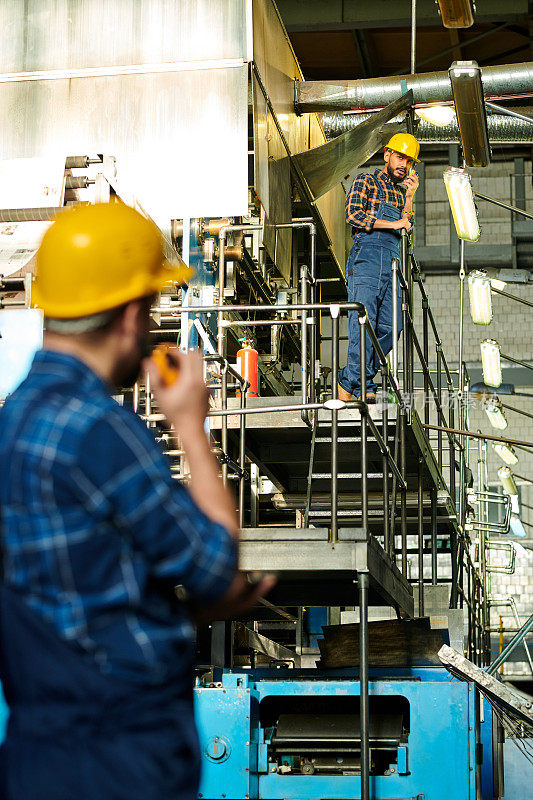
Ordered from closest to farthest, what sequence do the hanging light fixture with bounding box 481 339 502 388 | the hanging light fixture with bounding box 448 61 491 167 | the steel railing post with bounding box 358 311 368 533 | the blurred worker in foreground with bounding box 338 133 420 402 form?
the steel railing post with bounding box 358 311 368 533 → the hanging light fixture with bounding box 448 61 491 167 → the blurred worker in foreground with bounding box 338 133 420 402 → the hanging light fixture with bounding box 481 339 502 388

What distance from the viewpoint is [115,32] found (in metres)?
10.9

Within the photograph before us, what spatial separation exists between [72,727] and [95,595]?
0.70 feet

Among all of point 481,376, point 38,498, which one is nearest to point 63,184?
point 38,498

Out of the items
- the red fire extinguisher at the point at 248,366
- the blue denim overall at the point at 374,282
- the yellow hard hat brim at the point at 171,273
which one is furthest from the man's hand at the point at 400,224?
the yellow hard hat brim at the point at 171,273

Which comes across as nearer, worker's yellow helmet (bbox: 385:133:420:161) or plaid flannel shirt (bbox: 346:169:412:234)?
plaid flannel shirt (bbox: 346:169:412:234)

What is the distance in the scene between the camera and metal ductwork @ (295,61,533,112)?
1325 cm

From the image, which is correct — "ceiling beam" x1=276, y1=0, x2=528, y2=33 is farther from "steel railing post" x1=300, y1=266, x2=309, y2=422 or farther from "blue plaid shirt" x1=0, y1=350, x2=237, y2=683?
"blue plaid shirt" x1=0, y1=350, x2=237, y2=683

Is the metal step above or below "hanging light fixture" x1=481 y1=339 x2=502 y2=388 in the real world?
below

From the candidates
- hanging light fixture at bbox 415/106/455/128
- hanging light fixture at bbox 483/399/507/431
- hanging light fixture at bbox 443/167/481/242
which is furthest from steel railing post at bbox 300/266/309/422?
hanging light fixture at bbox 483/399/507/431

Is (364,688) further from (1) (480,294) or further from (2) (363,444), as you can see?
(1) (480,294)

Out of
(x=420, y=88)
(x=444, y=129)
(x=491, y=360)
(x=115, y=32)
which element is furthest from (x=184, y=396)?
(x=491, y=360)

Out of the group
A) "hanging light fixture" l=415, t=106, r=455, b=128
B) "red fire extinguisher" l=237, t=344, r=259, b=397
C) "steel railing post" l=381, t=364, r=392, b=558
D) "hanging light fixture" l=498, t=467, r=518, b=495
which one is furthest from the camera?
"hanging light fixture" l=498, t=467, r=518, b=495

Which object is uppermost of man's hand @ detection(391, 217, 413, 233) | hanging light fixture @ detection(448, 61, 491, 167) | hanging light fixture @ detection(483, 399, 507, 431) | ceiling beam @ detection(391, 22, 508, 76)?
ceiling beam @ detection(391, 22, 508, 76)

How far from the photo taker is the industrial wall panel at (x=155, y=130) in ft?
33.1
